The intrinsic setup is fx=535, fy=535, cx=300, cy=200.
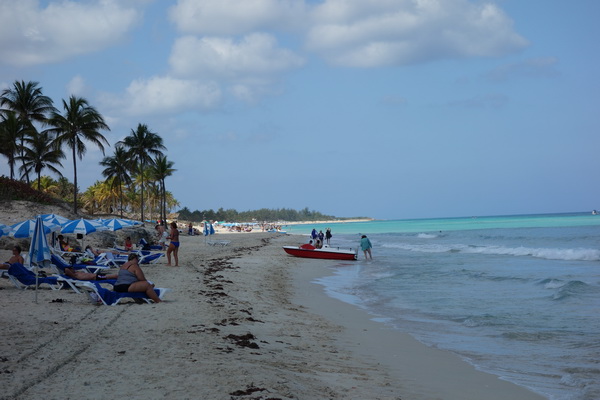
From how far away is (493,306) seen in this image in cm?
1275

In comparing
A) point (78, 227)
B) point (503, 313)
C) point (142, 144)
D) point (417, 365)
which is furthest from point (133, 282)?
point (142, 144)

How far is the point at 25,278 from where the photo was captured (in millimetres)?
11742

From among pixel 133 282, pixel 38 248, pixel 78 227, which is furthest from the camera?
pixel 78 227

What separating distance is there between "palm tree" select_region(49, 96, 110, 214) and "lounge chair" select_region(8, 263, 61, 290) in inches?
1114

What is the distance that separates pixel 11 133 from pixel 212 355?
120ft

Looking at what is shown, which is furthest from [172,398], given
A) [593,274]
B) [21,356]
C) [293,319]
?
[593,274]

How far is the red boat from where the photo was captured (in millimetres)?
28938

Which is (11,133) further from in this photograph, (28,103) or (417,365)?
(417,365)

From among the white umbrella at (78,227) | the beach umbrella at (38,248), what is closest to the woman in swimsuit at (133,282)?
the beach umbrella at (38,248)

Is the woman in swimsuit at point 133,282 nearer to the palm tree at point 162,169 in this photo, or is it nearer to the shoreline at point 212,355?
the shoreline at point 212,355

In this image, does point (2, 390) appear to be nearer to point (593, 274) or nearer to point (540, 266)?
point (593, 274)

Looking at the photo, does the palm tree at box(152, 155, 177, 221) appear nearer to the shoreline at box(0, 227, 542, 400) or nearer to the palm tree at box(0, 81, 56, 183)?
the palm tree at box(0, 81, 56, 183)

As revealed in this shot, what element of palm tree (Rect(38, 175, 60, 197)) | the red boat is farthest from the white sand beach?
palm tree (Rect(38, 175, 60, 197))

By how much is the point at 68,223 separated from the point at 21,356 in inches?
542
